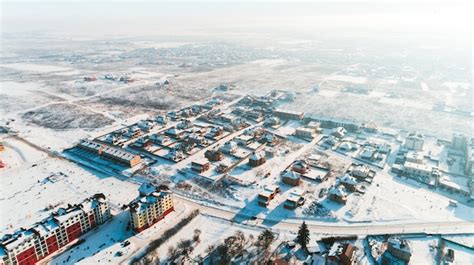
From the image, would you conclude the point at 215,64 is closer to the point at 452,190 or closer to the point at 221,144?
the point at 221,144

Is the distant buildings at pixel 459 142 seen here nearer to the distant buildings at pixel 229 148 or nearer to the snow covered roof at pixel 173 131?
the distant buildings at pixel 229 148

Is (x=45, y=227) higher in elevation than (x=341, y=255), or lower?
higher

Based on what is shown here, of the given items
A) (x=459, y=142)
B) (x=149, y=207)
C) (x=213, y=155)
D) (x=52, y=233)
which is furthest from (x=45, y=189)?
(x=459, y=142)

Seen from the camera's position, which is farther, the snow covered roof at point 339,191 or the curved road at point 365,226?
the snow covered roof at point 339,191

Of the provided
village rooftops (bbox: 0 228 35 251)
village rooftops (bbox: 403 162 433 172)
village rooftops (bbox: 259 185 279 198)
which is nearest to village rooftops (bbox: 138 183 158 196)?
village rooftops (bbox: 0 228 35 251)

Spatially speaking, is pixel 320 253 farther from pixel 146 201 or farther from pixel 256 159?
pixel 256 159

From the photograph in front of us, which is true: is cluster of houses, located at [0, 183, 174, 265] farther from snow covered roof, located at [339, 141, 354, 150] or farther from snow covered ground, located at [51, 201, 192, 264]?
snow covered roof, located at [339, 141, 354, 150]

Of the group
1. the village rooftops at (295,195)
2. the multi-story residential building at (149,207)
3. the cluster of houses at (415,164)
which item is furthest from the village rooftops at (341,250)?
the cluster of houses at (415,164)

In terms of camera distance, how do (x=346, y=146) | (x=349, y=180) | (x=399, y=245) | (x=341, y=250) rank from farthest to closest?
(x=346, y=146)
(x=349, y=180)
(x=399, y=245)
(x=341, y=250)
